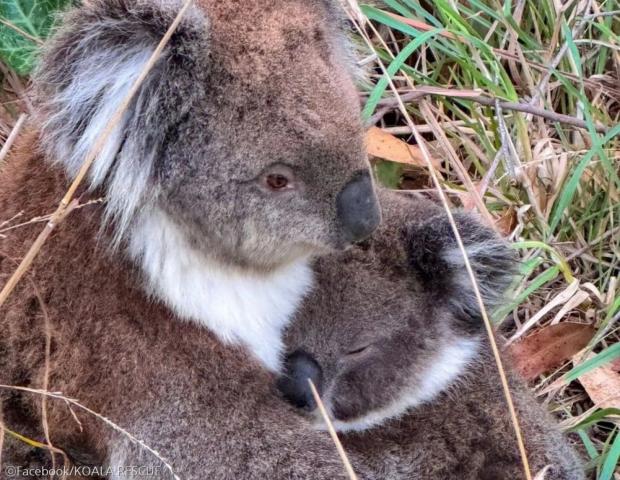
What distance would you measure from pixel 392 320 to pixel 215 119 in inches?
35.1

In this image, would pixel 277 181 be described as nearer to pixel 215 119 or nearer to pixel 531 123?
pixel 215 119

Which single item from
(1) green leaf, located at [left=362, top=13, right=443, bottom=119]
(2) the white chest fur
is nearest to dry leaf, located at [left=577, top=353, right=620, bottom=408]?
(1) green leaf, located at [left=362, top=13, right=443, bottom=119]

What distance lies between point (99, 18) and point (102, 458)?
1.17 m

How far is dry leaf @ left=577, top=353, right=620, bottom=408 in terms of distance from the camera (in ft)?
10.9

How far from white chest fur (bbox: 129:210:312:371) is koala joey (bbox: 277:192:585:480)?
3.6 inches

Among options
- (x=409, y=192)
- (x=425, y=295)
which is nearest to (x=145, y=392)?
(x=425, y=295)

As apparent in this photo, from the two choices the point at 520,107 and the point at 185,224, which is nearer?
the point at 185,224

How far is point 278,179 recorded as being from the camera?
2254mm

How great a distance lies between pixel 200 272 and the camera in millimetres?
2447

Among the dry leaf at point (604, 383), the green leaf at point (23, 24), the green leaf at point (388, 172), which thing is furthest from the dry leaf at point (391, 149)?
the green leaf at point (23, 24)

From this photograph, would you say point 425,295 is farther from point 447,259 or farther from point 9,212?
point 9,212

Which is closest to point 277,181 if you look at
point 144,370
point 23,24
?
point 144,370

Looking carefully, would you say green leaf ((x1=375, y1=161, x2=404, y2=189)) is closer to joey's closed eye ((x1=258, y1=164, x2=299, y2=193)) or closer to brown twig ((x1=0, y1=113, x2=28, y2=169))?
brown twig ((x1=0, y1=113, x2=28, y2=169))

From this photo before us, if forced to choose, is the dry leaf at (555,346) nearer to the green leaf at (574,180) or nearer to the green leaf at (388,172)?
the green leaf at (574,180)
